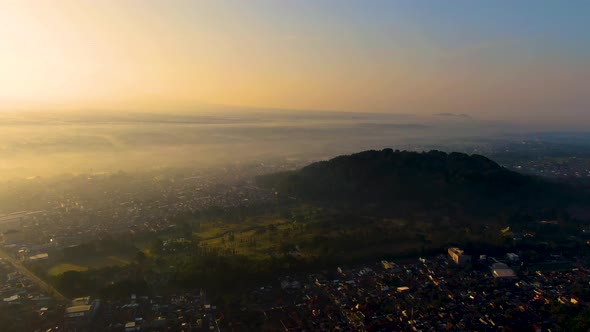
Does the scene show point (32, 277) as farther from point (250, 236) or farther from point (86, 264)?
point (250, 236)

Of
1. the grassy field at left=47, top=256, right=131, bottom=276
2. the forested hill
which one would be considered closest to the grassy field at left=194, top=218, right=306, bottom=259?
the grassy field at left=47, top=256, right=131, bottom=276

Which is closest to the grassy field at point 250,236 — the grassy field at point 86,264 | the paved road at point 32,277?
the grassy field at point 86,264

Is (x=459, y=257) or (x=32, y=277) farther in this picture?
(x=459, y=257)

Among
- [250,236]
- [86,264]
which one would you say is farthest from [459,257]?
[86,264]

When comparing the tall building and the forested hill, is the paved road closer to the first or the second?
the tall building

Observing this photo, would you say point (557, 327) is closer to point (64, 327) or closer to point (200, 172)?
point (64, 327)

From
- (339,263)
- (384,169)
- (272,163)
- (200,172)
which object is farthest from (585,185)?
(200,172)
